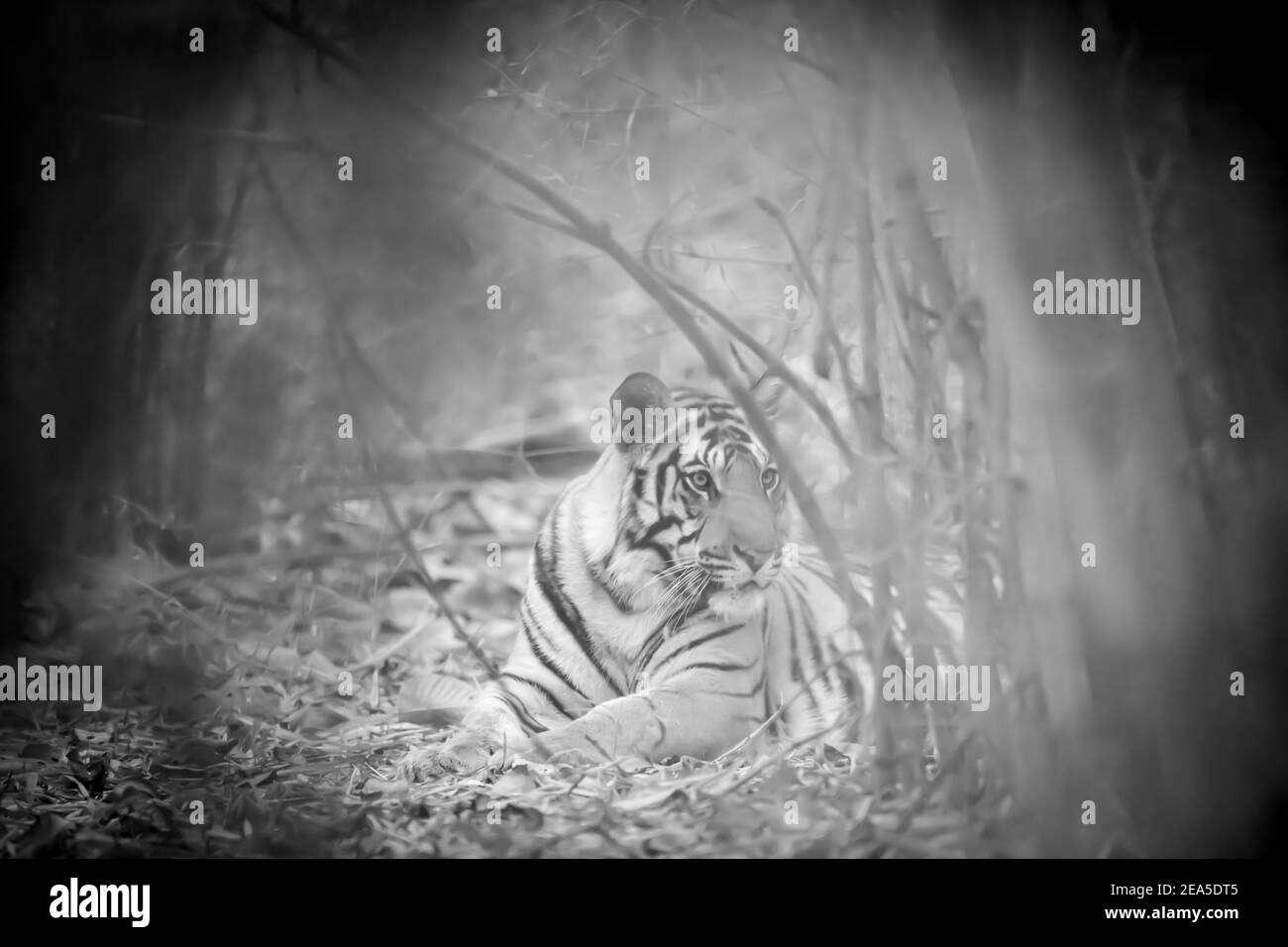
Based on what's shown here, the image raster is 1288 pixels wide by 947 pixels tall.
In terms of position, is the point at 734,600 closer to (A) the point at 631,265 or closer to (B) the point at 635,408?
(B) the point at 635,408

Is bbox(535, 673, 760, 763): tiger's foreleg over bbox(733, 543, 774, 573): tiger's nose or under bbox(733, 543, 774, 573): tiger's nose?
under

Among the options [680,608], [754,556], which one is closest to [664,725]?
[680,608]

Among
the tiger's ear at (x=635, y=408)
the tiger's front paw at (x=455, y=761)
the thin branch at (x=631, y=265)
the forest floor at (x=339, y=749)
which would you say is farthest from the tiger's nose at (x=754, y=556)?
the tiger's front paw at (x=455, y=761)

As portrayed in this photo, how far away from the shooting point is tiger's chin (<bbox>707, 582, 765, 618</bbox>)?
3.81 m

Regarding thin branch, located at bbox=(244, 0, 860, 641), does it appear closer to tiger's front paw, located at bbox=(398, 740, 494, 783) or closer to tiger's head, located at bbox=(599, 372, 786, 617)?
tiger's head, located at bbox=(599, 372, 786, 617)

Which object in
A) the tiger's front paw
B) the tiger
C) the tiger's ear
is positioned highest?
the tiger's ear

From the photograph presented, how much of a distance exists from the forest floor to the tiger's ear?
2.48ft

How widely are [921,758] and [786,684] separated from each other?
21.4 inches

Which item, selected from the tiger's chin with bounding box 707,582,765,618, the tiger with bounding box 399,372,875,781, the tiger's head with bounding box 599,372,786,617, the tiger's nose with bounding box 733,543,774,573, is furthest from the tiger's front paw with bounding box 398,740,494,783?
the tiger's nose with bounding box 733,543,774,573

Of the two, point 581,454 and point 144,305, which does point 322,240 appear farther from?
point 581,454

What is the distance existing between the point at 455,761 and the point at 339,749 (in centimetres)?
48

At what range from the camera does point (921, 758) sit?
3590mm

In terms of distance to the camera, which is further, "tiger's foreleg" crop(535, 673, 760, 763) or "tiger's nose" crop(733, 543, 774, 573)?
"tiger's nose" crop(733, 543, 774, 573)

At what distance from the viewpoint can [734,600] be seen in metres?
3.82
